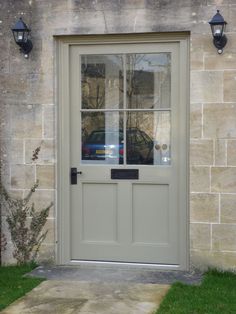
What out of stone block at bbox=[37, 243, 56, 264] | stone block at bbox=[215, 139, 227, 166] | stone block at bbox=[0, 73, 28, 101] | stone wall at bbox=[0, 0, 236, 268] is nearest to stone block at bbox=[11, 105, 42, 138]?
stone wall at bbox=[0, 0, 236, 268]

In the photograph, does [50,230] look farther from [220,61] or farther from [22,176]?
[220,61]

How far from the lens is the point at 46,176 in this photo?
6305 millimetres

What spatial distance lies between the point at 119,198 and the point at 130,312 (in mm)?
1696

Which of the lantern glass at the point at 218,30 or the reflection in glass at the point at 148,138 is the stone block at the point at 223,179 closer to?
the reflection in glass at the point at 148,138

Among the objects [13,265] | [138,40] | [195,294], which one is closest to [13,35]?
[138,40]

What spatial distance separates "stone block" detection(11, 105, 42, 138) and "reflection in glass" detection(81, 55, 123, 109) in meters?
0.54

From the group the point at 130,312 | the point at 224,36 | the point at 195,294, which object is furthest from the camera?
the point at 224,36

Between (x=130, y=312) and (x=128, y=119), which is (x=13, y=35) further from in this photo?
(x=130, y=312)

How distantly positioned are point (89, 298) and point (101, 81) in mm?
2453

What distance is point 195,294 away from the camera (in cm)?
521

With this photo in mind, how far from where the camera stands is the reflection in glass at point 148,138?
20.4 ft

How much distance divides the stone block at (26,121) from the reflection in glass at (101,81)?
54 cm

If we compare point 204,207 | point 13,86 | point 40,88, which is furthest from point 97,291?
point 13,86

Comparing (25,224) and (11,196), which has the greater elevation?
(11,196)
